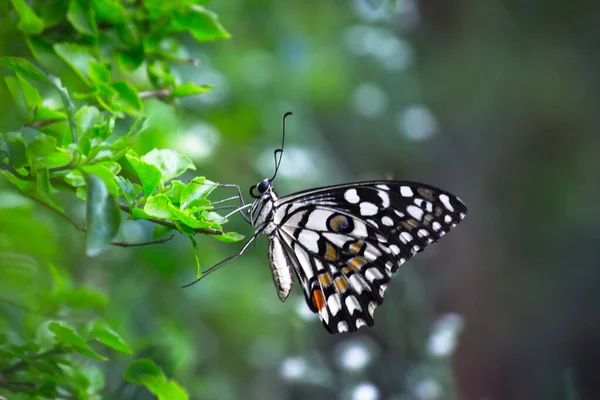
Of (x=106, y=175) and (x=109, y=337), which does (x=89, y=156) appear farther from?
(x=109, y=337)

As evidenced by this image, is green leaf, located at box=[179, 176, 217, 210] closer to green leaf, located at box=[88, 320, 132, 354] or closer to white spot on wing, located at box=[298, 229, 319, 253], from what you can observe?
green leaf, located at box=[88, 320, 132, 354]

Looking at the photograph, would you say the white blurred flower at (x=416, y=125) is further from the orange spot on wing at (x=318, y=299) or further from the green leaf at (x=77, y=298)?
the green leaf at (x=77, y=298)

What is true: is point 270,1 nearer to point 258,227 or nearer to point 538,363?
point 258,227

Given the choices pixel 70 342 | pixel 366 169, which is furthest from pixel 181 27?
pixel 366 169

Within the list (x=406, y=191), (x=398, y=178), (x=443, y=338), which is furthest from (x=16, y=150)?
(x=398, y=178)

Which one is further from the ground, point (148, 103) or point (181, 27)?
point (148, 103)

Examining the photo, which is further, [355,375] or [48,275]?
[355,375]

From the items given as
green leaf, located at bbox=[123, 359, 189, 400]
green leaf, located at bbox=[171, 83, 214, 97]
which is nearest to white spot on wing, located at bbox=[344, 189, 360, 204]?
green leaf, located at bbox=[171, 83, 214, 97]
